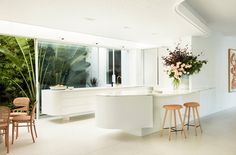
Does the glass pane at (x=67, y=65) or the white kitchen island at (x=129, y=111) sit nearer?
the white kitchen island at (x=129, y=111)

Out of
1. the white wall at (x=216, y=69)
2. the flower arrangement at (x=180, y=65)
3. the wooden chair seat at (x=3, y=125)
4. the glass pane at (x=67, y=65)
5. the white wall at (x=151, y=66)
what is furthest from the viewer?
the white wall at (x=151, y=66)

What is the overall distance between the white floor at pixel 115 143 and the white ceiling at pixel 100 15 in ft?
8.74

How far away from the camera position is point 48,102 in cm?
621

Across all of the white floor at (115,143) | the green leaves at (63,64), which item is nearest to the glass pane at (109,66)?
the green leaves at (63,64)

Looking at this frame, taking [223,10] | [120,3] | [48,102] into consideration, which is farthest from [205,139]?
[48,102]

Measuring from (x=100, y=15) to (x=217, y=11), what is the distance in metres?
2.92

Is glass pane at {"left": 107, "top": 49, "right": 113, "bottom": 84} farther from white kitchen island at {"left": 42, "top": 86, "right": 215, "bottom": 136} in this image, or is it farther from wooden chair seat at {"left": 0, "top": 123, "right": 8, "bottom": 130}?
wooden chair seat at {"left": 0, "top": 123, "right": 8, "bottom": 130}

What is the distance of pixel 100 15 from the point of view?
14.4 feet

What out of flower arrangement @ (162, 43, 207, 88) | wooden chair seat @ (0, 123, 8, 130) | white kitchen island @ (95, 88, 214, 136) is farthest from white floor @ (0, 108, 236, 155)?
flower arrangement @ (162, 43, 207, 88)

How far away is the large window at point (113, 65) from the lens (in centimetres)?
908

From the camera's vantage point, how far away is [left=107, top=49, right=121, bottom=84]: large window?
9084 mm

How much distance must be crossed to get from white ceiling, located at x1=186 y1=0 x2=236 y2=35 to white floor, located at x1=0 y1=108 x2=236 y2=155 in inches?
116

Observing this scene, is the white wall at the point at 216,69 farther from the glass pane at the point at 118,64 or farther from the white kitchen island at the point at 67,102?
the glass pane at the point at 118,64

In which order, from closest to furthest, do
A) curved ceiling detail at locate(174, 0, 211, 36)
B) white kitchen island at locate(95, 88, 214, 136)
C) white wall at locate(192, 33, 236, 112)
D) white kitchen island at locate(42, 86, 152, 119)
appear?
curved ceiling detail at locate(174, 0, 211, 36)
white kitchen island at locate(95, 88, 214, 136)
white kitchen island at locate(42, 86, 152, 119)
white wall at locate(192, 33, 236, 112)
